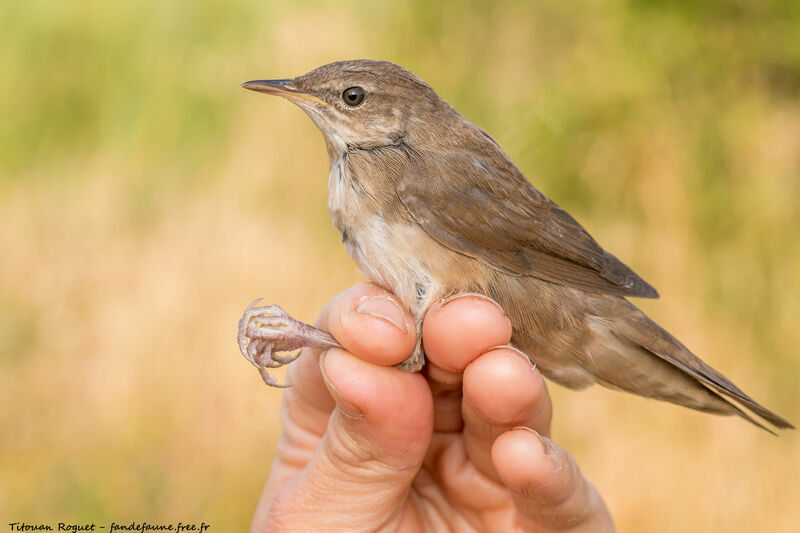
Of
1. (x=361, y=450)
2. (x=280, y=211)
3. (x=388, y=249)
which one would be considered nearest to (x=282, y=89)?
(x=388, y=249)

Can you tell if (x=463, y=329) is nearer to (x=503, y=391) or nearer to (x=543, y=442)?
(x=503, y=391)

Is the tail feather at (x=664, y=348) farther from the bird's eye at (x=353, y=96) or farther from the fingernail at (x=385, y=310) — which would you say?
the bird's eye at (x=353, y=96)

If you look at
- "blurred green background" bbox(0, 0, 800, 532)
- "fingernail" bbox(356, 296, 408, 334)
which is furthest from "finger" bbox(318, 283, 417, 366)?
"blurred green background" bbox(0, 0, 800, 532)

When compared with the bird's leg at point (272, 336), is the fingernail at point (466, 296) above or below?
above

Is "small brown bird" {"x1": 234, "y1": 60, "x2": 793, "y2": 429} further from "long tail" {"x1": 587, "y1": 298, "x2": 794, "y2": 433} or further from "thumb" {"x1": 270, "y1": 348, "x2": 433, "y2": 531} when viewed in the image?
"thumb" {"x1": 270, "y1": 348, "x2": 433, "y2": 531}

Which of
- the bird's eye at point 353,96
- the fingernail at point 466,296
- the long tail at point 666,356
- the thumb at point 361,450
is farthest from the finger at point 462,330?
the bird's eye at point 353,96

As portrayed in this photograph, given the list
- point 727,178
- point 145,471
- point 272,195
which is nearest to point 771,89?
point 727,178

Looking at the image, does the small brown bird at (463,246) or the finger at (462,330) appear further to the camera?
the small brown bird at (463,246)
